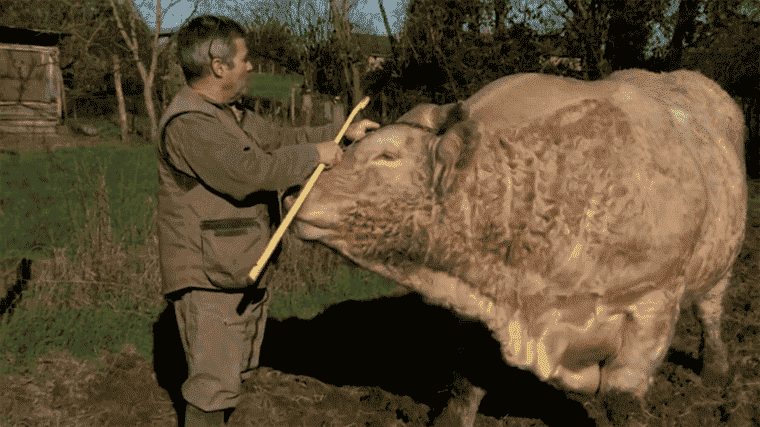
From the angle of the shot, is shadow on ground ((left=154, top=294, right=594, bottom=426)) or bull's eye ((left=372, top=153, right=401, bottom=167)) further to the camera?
shadow on ground ((left=154, top=294, right=594, bottom=426))

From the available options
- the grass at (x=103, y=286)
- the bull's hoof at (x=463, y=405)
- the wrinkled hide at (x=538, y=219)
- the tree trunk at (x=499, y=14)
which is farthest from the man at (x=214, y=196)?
the tree trunk at (x=499, y=14)

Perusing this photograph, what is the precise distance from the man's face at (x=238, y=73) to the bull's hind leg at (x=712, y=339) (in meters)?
3.17

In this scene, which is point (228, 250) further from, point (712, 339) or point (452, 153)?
point (712, 339)

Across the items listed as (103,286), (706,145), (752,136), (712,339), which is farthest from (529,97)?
(752,136)

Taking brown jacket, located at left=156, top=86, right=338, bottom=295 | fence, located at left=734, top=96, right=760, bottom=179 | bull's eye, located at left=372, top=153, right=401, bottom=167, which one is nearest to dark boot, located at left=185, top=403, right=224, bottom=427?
brown jacket, located at left=156, top=86, right=338, bottom=295

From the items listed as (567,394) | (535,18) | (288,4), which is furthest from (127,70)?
(567,394)

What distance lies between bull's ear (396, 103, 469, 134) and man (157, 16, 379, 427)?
0.18 metres

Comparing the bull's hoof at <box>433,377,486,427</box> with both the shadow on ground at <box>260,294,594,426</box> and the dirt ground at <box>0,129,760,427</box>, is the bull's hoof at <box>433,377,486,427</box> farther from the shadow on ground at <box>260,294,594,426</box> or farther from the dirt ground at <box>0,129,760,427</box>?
the dirt ground at <box>0,129,760,427</box>

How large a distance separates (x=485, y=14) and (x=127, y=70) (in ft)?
72.5

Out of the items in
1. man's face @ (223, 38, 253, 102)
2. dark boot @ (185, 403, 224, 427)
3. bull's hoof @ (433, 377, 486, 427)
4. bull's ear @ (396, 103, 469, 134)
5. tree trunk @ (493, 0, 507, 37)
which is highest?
tree trunk @ (493, 0, 507, 37)

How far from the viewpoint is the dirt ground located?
3.58 meters

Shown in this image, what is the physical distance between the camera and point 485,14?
18.0 feet

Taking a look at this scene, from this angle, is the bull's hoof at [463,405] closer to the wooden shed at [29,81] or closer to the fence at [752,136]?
the fence at [752,136]

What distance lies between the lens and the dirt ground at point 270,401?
3578 millimetres
